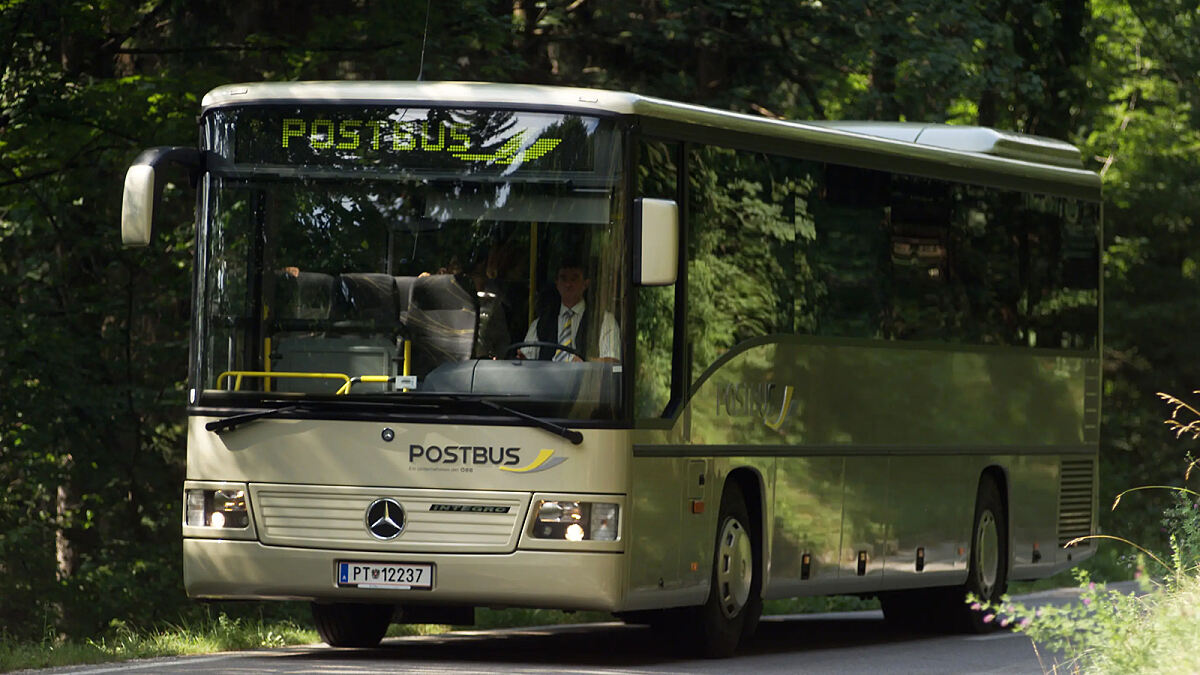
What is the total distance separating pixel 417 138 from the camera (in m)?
12.8

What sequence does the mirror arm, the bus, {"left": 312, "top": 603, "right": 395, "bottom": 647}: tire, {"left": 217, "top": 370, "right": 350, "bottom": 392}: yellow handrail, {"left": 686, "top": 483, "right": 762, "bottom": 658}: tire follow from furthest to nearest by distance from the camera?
{"left": 312, "top": 603, "right": 395, "bottom": 647}: tire → {"left": 686, "top": 483, "right": 762, "bottom": 658}: tire → {"left": 217, "top": 370, "right": 350, "bottom": 392}: yellow handrail → the mirror arm → the bus

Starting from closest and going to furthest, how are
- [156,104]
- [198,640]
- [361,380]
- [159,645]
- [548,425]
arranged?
[548,425]
[361,380]
[159,645]
[198,640]
[156,104]

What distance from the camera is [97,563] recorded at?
25.1 meters

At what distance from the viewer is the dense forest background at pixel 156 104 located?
2230 centimetres

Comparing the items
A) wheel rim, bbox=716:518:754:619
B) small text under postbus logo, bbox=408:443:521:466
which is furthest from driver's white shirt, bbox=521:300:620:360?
wheel rim, bbox=716:518:754:619

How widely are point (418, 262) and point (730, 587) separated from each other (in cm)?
295

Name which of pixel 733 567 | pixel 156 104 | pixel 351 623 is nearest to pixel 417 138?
pixel 351 623

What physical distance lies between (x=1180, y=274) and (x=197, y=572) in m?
34.0

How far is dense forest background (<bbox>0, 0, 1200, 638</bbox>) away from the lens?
2230 centimetres

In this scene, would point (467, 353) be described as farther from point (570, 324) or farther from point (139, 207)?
point (139, 207)

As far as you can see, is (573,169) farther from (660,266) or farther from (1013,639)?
(1013,639)

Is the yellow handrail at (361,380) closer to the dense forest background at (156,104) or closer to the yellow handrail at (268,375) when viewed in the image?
the yellow handrail at (268,375)

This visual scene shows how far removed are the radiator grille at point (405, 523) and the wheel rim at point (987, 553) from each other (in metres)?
6.02

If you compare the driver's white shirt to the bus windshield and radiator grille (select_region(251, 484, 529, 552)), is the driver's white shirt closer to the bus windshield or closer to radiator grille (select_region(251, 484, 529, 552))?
the bus windshield
